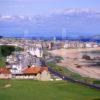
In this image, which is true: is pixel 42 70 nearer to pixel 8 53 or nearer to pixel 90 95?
pixel 90 95

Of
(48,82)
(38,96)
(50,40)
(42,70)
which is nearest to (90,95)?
(38,96)

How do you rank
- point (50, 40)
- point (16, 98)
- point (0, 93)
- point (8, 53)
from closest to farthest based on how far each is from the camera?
point (16, 98) < point (0, 93) < point (8, 53) < point (50, 40)

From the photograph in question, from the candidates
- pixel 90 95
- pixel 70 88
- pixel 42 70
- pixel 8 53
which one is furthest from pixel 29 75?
pixel 8 53

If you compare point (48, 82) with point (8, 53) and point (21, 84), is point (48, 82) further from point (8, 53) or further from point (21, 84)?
point (8, 53)

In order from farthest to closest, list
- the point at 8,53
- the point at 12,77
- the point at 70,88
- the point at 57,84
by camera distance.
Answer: the point at 8,53 < the point at 12,77 < the point at 57,84 < the point at 70,88

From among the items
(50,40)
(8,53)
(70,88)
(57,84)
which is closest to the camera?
(70,88)

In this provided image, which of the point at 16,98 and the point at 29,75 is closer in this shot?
the point at 16,98
